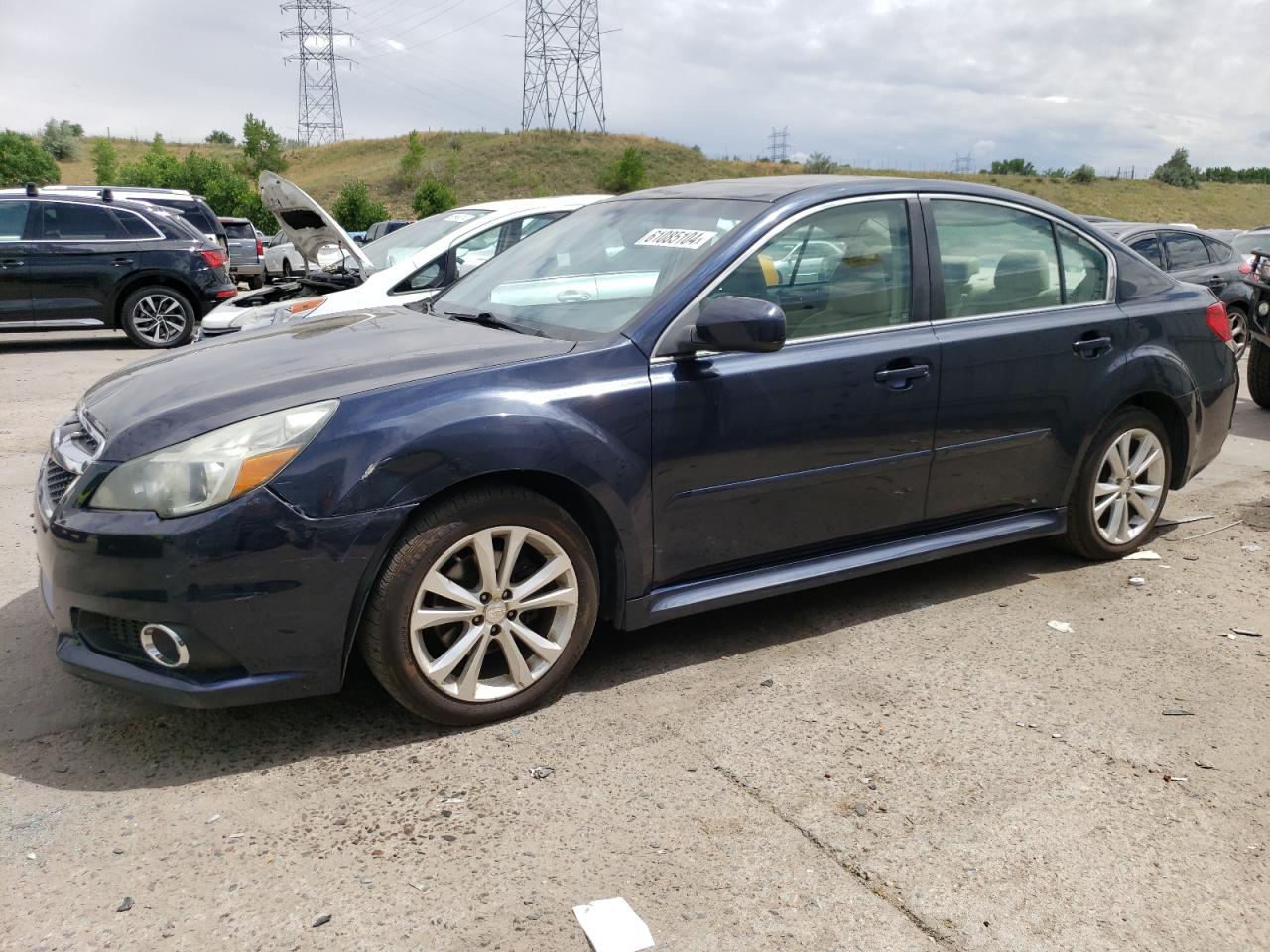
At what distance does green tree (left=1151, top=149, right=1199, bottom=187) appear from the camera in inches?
3219

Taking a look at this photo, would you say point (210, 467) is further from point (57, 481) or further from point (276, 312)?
point (276, 312)

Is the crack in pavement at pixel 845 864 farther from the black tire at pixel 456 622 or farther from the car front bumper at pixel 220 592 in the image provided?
the car front bumper at pixel 220 592

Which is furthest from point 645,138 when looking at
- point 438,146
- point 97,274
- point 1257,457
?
point 1257,457

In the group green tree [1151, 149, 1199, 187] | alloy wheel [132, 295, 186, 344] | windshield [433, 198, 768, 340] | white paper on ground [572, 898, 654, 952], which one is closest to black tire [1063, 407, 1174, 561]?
windshield [433, 198, 768, 340]

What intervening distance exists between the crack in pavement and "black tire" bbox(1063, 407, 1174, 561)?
95.5 inches

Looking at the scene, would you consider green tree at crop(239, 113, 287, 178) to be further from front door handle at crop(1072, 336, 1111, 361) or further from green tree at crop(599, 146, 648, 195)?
front door handle at crop(1072, 336, 1111, 361)

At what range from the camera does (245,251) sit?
22.6 meters

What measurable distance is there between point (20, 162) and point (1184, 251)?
63.2 metres

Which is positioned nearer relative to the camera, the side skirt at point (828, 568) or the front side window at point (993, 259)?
the side skirt at point (828, 568)

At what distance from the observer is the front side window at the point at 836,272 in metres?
3.86

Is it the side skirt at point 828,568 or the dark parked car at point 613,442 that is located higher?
the dark parked car at point 613,442

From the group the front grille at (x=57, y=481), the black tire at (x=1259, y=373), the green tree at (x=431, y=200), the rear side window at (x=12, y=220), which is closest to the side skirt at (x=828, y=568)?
the front grille at (x=57, y=481)

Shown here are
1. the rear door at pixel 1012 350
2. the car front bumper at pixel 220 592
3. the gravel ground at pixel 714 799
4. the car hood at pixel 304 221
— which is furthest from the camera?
the car hood at pixel 304 221

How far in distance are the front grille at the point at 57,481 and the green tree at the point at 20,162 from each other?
63558mm
